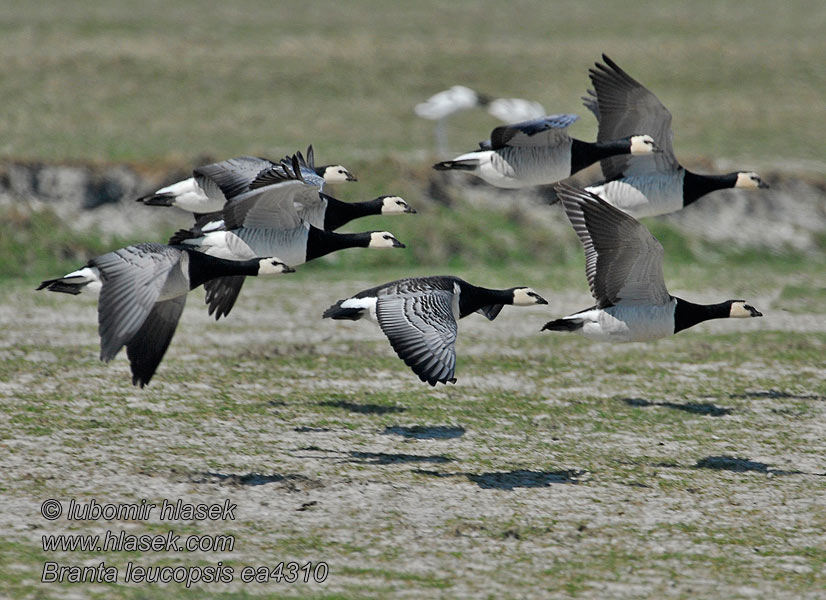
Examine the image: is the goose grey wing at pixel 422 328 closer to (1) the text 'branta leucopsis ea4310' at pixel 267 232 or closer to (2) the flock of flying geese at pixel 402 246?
(2) the flock of flying geese at pixel 402 246

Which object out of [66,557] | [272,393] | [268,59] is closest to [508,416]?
[272,393]

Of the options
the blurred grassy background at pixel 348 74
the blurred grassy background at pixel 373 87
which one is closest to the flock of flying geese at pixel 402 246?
the blurred grassy background at pixel 373 87

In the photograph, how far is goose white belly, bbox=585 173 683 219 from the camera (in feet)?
40.8

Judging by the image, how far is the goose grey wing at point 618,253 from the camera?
34.2 ft

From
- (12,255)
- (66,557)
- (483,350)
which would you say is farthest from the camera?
(12,255)

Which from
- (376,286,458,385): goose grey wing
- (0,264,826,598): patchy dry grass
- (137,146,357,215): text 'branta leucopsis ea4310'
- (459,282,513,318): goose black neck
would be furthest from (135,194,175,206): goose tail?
(459,282,513,318): goose black neck

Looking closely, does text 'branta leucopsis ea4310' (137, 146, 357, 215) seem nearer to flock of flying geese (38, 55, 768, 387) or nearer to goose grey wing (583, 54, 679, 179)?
flock of flying geese (38, 55, 768, 387)

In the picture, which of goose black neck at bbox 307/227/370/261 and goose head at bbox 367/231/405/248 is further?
goose head at bbox 367/231/405/248

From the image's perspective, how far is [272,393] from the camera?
13336 millimetres

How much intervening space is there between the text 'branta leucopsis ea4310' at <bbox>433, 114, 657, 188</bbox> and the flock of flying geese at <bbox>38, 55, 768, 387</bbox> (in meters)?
0.01

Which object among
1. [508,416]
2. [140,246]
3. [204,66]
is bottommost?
[508,416]

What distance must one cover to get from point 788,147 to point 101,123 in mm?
16102

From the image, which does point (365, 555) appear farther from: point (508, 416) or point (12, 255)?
point (12, 255)

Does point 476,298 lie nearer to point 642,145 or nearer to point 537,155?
point 537,155
